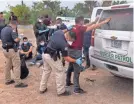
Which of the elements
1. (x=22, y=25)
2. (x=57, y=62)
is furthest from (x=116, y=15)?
(x=22, y=25)

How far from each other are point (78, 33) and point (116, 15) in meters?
0.83

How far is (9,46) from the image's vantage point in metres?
5.93

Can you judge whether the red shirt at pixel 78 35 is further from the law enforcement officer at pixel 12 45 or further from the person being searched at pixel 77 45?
the law enforcement officer at pixel 12 45

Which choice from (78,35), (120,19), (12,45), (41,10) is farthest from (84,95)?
(41,10)

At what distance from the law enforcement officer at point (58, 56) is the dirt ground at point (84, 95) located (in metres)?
0.27

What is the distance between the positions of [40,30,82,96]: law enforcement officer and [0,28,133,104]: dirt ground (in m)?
0.27

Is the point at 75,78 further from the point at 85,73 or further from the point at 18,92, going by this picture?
the point at 85,73

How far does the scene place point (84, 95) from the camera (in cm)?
554

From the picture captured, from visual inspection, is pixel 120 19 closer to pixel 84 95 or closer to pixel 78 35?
pixel 78 35

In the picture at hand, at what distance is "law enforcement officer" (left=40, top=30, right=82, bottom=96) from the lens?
515 centimetres

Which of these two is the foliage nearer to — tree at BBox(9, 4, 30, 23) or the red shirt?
tree at BBox(9, 4, 30, 23)

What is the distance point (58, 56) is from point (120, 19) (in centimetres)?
141

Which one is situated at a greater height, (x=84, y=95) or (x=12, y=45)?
(x=12, y=45)

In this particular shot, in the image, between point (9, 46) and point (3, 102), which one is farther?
point (9, 46)
